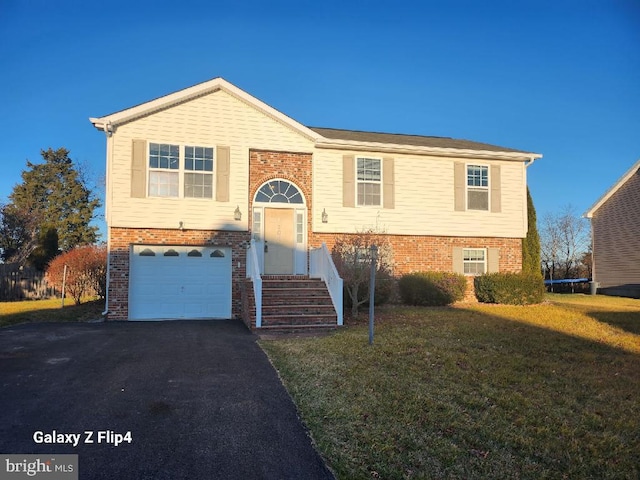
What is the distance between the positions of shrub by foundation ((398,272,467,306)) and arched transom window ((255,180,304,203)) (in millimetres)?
4322

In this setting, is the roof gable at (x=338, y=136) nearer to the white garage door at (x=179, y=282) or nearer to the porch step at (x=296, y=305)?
the white garage door at (x=179, y=282)

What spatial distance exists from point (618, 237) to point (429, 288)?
16404 millimetres

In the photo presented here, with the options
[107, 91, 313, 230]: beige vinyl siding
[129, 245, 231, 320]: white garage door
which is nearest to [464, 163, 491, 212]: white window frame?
[107, 91, 313, 230]: beige vinyl siding

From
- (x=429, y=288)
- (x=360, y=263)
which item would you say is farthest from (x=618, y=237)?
(x=360, y=263)

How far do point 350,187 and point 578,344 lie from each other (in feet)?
26.0

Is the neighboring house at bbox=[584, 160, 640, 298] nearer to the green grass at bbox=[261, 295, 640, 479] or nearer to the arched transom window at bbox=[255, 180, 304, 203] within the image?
the green grass at bbox=[261, 295, 640, 479]

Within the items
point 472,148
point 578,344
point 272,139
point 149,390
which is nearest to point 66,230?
point 272,139

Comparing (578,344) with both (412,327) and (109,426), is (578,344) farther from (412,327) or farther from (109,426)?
(109,426)

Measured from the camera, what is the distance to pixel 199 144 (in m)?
12.7

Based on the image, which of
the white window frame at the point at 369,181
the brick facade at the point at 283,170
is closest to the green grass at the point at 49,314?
the brick facade at the point at 283,170

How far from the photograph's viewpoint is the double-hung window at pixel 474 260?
15.1 metres

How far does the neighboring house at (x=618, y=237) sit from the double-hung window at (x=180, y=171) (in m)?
22.0

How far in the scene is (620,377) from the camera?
19.4 feet

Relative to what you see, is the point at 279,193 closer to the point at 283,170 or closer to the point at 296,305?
the point at 283,170
